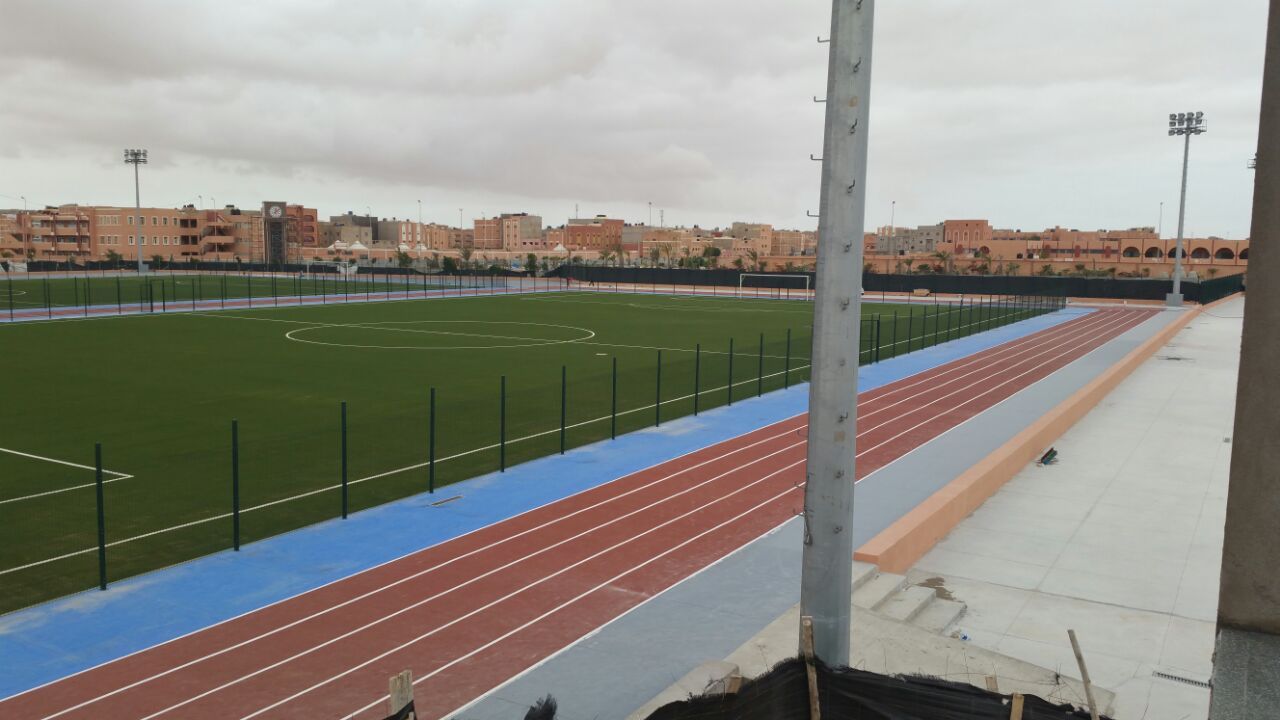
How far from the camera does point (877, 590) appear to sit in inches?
431

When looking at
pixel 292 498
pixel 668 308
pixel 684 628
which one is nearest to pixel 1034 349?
pixel 668 308

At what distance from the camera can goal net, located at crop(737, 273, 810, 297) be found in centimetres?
8369

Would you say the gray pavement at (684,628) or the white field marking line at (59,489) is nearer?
the gray pavement at (684,628)

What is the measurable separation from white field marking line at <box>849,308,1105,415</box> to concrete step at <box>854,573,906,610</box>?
45.5ft

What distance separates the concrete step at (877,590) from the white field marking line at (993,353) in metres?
13.9

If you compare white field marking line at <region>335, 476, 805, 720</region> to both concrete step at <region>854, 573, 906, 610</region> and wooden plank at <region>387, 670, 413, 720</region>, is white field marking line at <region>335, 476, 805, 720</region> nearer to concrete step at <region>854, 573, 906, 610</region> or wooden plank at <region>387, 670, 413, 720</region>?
concrete step at <region>854, 573, 906, 610</region>

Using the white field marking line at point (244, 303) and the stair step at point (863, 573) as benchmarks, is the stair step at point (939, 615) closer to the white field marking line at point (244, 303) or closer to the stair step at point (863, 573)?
the stair step at point (863, 573)

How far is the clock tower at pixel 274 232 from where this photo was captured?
166m

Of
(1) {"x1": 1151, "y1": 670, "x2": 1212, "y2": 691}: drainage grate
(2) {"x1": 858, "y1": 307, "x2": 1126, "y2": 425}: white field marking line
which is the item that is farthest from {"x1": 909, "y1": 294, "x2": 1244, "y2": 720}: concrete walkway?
(2) {"x1": 858, "y1": 307, "x2": 1126, "y2": 425}: white field marking line

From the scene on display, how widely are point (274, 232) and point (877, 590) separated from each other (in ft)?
583

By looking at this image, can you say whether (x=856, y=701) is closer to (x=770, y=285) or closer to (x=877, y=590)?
(x=877, y=590)

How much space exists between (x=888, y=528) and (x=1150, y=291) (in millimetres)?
74222

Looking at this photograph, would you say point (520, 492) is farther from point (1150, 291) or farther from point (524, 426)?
point (1150, 291)

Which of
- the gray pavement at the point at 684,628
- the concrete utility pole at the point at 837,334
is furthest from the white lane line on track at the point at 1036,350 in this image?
the concrete utility pole at the point at 837,334
